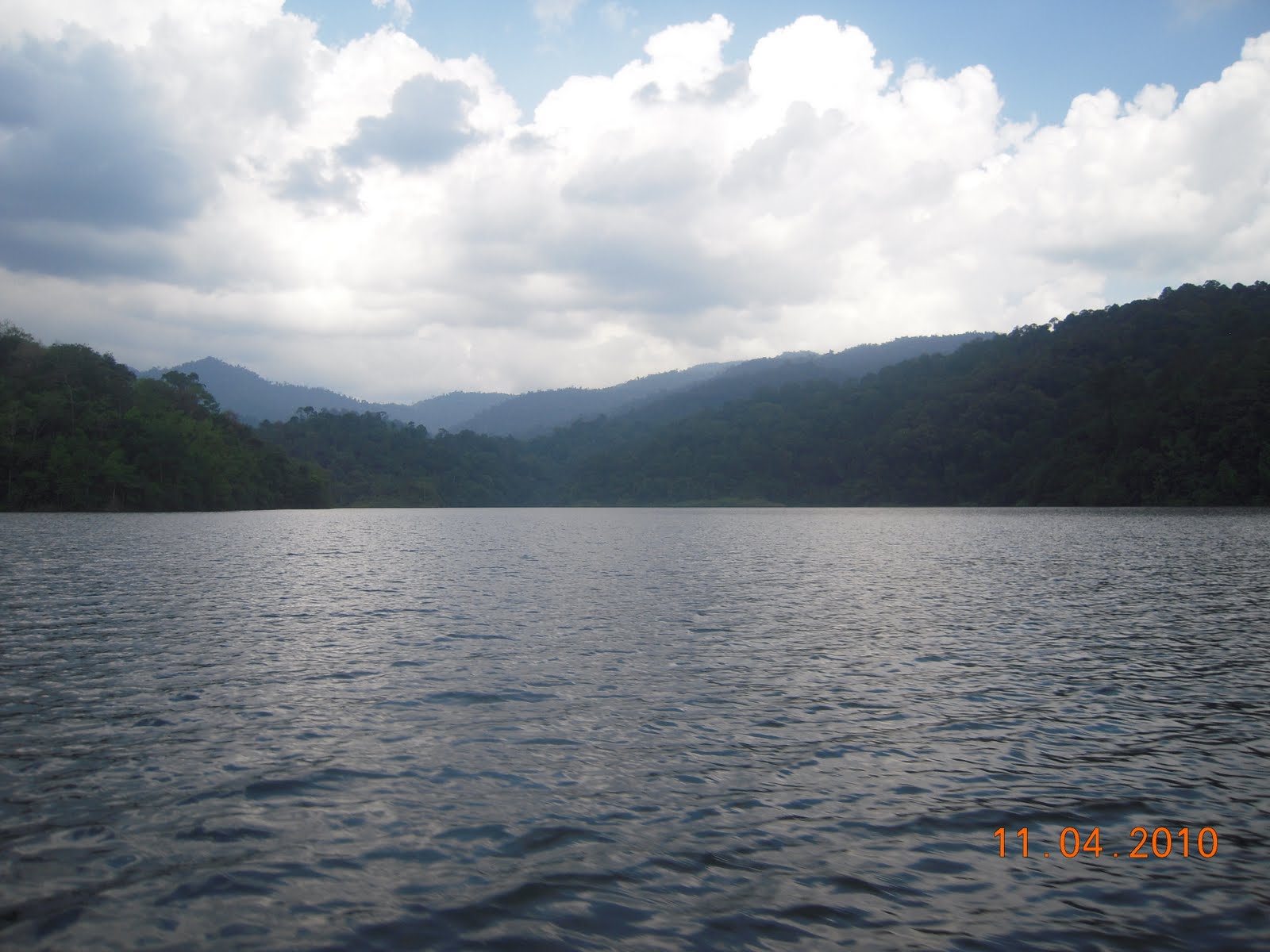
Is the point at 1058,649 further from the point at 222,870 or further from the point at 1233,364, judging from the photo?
the point at 1233,364

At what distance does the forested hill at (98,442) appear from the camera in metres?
133

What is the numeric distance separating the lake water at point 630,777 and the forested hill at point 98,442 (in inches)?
4956

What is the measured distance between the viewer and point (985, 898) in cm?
898

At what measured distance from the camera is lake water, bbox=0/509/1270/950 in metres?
8.54

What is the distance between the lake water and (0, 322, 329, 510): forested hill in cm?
12588

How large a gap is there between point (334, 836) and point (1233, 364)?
168 m

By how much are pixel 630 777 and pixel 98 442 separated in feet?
516

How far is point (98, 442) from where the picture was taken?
466ft

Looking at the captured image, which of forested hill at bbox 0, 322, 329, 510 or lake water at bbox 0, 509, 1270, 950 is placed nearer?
lake water at bbox 0, 509, 1270, 950
